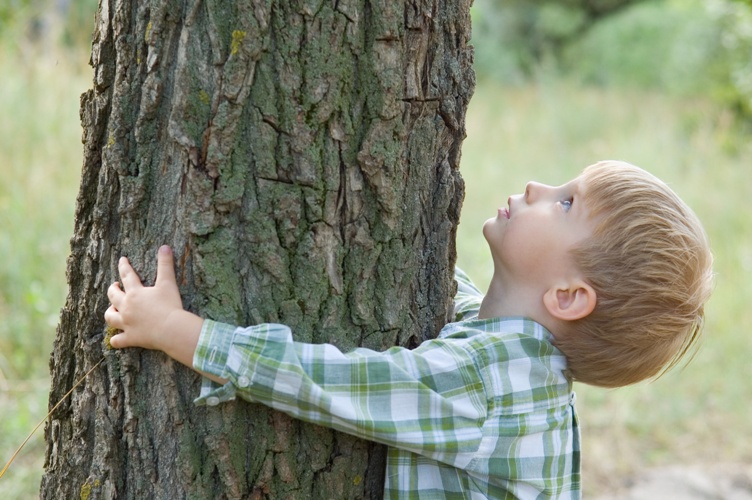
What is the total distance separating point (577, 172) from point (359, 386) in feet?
22.7

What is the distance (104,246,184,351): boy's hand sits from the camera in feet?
5.04

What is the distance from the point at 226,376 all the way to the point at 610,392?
3503 mm

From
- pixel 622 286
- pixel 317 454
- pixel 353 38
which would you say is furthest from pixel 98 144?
pixel 622 286

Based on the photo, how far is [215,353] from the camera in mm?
1513

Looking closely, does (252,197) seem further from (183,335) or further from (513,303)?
(513,303)

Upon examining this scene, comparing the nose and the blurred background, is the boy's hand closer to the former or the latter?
the nose

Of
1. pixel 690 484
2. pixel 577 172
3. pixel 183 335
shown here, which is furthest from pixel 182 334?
pixel 577 172

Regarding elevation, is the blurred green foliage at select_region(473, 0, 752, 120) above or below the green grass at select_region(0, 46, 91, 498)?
above

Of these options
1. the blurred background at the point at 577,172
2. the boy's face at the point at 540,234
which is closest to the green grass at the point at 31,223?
the blurred background at the point at 577,172

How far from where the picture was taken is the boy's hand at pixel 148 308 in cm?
154

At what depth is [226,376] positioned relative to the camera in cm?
152

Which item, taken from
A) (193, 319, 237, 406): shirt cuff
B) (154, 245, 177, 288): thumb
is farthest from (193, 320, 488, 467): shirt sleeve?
(154, 245, 177, 288): thumb

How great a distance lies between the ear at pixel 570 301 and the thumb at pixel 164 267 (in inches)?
34.7

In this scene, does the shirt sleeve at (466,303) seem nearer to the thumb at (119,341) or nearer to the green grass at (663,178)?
the thumb at (119,341)
